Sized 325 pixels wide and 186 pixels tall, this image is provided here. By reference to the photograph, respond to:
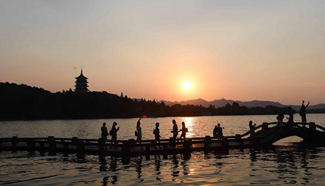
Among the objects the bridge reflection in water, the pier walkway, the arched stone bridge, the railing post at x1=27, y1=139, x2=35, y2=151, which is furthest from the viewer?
the arched stone bridge

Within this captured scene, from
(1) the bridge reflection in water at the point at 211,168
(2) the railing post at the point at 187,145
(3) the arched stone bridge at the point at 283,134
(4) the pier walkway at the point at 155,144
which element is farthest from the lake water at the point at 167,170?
(3) the arched stone bridge at the point at 283,134

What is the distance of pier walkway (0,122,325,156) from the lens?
27078mm

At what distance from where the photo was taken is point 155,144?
27828 mm

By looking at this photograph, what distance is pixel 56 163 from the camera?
23766 mm

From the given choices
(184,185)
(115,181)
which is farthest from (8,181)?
(184,185)

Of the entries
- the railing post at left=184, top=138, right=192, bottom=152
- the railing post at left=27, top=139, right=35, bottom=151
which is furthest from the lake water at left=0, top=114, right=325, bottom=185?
the railing post at left=27, top=139, right=35, bottom=151

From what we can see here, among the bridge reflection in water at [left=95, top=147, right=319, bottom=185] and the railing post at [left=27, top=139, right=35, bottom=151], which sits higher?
the railing post at [left=27, top=139, right=35, bottom=151]

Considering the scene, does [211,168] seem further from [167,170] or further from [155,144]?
[155,144]

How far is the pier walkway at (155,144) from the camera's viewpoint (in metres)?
27.1

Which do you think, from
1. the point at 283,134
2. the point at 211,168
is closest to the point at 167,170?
the point at 211,168

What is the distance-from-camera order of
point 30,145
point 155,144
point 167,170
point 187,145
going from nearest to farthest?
1. point 167,170
2. point 155,144
3. point 187,145
4. point 30,145

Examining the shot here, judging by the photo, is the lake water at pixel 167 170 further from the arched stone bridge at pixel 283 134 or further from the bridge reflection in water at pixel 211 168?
the arched stone bridge at pixel 283 134

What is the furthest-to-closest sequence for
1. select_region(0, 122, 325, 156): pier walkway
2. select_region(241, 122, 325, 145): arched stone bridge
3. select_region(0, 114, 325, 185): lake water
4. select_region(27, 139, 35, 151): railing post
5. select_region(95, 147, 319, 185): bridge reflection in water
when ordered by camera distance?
1. select_region(241, 122, 325, 145): arched stone bridge
2. select_region(27, 139, 35, 151): railing post
3. select_region(0, 122, 325, 156): pier walkway
4. select_region(95, 147, 319, 185): bridge reflection in water
5. select_region(0, 114, 325, 185): lake water

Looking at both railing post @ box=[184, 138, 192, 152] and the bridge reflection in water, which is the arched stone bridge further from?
the bridge reflection in water
